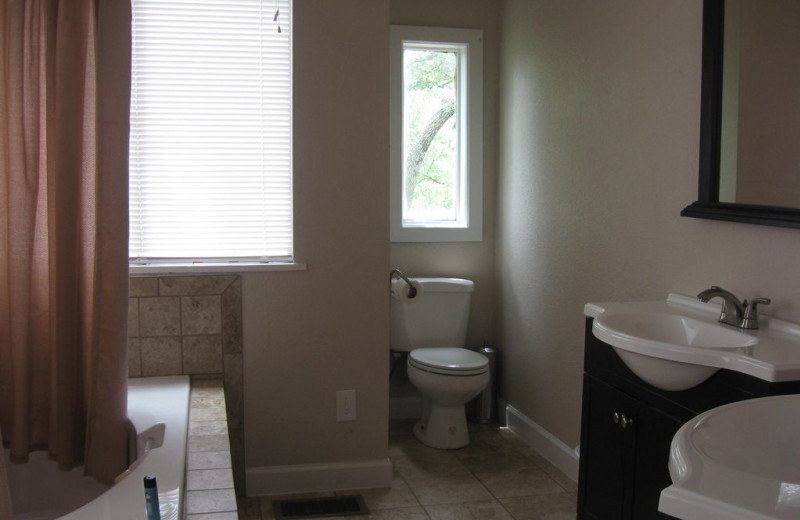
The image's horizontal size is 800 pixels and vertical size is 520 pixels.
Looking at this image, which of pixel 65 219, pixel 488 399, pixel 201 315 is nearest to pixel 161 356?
pixel 201 315

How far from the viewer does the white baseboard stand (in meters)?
3.22

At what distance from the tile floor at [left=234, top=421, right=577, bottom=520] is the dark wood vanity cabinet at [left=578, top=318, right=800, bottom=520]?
0.57 metres

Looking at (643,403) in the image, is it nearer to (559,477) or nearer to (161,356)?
(559,477)

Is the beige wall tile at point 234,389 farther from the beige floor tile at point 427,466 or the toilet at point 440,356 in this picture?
the toilet at point 440,356

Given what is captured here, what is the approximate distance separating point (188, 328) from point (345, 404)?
69 centimetres

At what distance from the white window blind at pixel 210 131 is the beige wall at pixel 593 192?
116 cm

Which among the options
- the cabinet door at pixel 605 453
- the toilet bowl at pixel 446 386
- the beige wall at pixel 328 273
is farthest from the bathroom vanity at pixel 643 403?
the toilet bowl at pixel 446 386

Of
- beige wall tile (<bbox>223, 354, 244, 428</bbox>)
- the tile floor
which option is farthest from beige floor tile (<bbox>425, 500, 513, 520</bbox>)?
beige wall tile (<bbox>223, 354, 244, 428</bbox>)

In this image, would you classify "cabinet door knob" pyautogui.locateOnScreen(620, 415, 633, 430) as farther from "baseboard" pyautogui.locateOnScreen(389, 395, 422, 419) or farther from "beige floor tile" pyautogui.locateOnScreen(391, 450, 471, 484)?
"baseboard" pyautogui.locateOnScreen(389, 395, 422, 419)

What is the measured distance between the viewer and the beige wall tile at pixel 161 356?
3082 millimetres

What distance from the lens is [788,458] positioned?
1.23 metres

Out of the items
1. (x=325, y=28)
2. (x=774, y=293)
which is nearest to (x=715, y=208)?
(x=774, y=293)

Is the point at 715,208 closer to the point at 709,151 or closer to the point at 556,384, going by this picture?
the point at 709,151

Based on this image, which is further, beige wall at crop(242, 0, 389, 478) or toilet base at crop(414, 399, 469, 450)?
toilet base at crop(414, 399, 469, 450)
